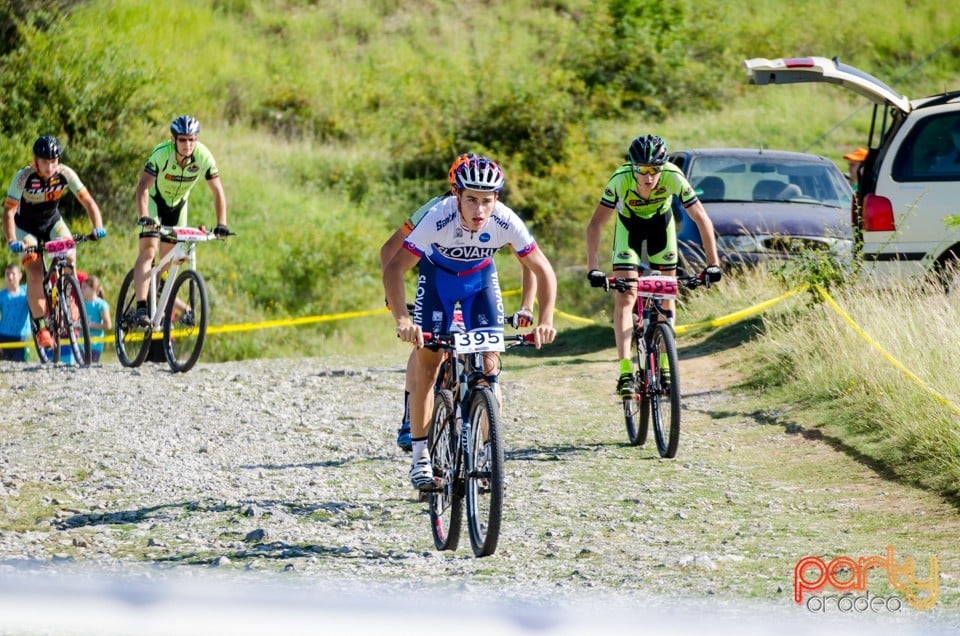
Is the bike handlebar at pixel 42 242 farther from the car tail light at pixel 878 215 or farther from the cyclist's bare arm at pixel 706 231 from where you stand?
the car tail light at pixel 878 215

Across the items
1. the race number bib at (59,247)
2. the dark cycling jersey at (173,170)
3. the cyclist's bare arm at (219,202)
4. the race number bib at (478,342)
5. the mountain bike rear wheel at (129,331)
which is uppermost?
the dark cycling jersey at (173,170)

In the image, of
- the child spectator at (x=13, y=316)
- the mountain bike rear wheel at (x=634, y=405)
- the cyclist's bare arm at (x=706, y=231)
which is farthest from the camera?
the child spectator at (x=13, y=316)

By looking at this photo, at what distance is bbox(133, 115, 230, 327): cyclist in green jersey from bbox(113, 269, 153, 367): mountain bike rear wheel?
0.63ft

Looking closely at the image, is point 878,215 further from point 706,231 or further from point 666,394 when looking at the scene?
point 666,394

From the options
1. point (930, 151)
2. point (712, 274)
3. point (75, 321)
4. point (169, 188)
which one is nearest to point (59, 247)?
point (75, 321)

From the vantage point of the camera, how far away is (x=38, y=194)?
12125 millimetres

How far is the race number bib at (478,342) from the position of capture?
5.74 metres

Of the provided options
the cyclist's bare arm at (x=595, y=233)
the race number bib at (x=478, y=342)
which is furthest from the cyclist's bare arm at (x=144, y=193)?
the race number bib at (x=478, y=342)

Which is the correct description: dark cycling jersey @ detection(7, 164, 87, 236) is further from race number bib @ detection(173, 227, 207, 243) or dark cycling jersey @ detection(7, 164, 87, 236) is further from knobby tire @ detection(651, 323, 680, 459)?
knobby tire @ detection(651, 323, 680, 459)

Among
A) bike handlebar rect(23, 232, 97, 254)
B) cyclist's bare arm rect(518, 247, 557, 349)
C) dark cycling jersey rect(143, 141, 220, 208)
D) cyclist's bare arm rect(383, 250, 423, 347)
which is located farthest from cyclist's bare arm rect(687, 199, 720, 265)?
bike handlebar rect(23, 232, 97, 254)

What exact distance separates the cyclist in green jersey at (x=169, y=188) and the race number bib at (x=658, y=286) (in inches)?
168

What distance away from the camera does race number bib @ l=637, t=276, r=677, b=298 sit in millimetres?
8297

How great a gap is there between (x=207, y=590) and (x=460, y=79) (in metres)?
30.3

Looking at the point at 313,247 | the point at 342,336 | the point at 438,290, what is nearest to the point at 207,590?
the point at 438,290
